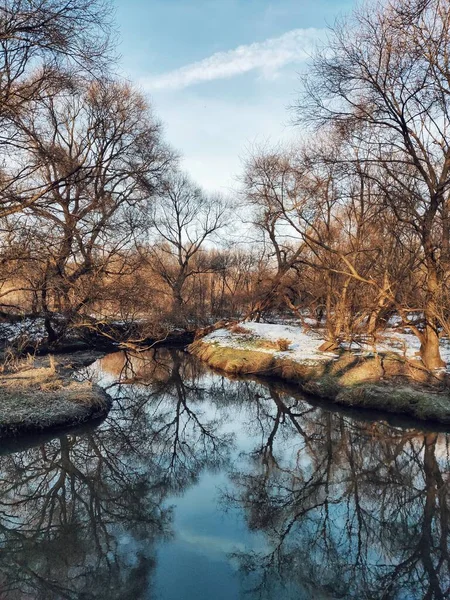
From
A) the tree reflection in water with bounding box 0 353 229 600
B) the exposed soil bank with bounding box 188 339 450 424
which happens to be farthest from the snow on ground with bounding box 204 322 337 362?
the tree reflection in water with bounding box 0 353 229 600

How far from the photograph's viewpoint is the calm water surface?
4836 millimetres

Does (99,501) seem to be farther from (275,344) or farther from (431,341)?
(275,344)

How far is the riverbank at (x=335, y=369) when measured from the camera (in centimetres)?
1119

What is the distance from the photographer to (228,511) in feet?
21.7

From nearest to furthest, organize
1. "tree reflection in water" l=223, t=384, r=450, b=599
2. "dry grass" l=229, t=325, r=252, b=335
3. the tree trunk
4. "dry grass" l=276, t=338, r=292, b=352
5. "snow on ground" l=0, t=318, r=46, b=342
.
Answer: "tree reflection in water" l=223, t=384, r=450, b=599 < the tree trunk < "snow on ground" l=0, t=318, r=46, b=342 < "dry grass" l=276, t=338, r=292, b=352 < "dry grass" l=229, t=325, r=252, b=335

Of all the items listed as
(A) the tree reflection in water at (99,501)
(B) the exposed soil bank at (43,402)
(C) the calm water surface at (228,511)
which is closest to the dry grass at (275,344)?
(C) the calm water surface at (228,511)

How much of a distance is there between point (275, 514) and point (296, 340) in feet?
40.4

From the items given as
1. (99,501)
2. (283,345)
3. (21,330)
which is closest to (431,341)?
(283,345)

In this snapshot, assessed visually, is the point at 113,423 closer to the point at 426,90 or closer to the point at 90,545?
the point at 90,545

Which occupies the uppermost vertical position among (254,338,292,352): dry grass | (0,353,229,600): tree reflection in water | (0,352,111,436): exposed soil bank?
(254,338,292,352): dry grass

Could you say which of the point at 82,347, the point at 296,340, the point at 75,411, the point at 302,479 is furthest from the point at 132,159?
the point at 302,479

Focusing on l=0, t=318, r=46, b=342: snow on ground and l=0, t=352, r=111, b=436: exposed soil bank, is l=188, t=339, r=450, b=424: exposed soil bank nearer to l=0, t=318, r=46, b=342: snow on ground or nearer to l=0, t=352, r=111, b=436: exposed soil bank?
l=0, t=352, r=111, b=436: exposed soil bank

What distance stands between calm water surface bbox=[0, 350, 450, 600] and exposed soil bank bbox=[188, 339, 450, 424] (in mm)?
864

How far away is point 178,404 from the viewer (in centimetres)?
1336
